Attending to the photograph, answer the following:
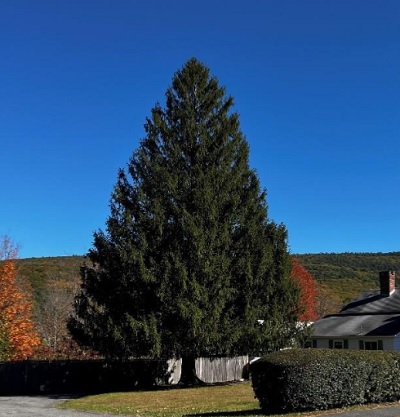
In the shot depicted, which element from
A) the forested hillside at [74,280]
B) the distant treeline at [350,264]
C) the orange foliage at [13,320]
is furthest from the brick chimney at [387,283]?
the distant treeline at [350,264]

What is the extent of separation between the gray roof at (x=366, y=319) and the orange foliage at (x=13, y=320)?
2119cm

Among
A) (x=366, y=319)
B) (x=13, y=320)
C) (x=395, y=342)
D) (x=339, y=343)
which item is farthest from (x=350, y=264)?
(x=13, y=320)

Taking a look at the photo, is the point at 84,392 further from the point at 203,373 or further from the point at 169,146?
the point at 169,146

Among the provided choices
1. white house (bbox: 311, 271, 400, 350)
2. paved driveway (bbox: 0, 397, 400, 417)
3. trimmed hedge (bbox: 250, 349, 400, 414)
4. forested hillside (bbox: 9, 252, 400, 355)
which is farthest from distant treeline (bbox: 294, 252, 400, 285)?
trimmed hedge (bbox: 250, 349, 400, 414)

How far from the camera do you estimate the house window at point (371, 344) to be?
41312 mm

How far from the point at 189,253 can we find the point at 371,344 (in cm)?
1958

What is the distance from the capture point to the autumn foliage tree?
3400 cm

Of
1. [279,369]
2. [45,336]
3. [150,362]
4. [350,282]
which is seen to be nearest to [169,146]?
[150,362]

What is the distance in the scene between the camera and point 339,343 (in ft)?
144

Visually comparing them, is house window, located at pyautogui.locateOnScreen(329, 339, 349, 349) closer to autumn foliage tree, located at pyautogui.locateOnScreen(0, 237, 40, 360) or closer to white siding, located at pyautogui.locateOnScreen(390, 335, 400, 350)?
white siding, located at pyautogui.locateOnScreen(390, 335, 400, 350)

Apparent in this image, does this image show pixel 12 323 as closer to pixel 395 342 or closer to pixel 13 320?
pixel 13 320

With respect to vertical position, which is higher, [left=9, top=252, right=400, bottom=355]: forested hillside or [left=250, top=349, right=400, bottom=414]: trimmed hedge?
[left=9, top=252, right=400, bottom=355]: forested hillside

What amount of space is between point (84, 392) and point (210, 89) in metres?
17.6

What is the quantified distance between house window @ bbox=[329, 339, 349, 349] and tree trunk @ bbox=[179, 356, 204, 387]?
15522 millimetres
